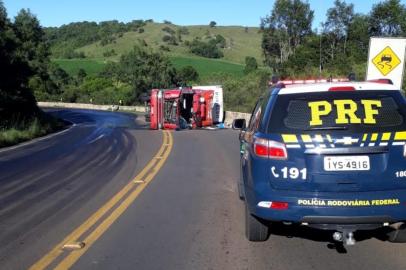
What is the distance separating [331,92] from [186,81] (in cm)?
9266

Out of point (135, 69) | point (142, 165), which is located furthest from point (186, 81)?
point (142, 165)

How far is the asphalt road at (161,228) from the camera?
6.40 metres

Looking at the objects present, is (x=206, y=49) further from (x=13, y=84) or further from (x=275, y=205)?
(x=275, y=205)

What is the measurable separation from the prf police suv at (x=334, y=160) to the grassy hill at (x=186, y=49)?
109m

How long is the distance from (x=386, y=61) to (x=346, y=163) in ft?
28.9

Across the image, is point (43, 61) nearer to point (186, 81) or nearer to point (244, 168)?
point (186, 81)

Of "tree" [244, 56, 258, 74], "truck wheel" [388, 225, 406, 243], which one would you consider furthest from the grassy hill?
"truck wheel" [388, 225, 406, 243]

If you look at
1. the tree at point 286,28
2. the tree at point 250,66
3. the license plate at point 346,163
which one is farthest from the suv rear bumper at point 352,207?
the tree at point 250,66

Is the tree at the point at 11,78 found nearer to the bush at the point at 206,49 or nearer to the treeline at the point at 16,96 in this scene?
the treeline at the point at 16,96

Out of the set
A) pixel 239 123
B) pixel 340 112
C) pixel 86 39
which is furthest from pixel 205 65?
pixel 340 112

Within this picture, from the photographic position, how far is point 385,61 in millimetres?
14180

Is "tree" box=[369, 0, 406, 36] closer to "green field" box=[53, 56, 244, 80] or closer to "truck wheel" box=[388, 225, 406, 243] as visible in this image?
"green field" box=[53, 56, 244, 80]

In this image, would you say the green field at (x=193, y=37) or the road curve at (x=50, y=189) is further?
the green field at (x=193, y=37)

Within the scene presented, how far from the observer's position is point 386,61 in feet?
46.5
